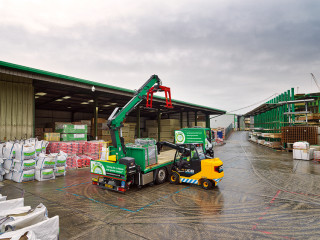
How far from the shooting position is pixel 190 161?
814 centimetres

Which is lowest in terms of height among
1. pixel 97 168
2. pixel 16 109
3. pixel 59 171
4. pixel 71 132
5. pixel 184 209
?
pixel 184 209

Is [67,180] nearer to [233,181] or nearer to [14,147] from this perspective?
[14,147]

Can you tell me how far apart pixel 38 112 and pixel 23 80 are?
51.3ft

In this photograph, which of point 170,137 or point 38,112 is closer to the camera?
point 38,112

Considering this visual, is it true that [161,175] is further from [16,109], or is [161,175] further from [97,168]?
[16,109]

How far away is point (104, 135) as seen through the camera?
1977cm

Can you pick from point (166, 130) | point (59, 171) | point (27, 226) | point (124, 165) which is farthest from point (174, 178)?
point (166, 130)

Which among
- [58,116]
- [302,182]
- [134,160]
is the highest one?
[58,116]

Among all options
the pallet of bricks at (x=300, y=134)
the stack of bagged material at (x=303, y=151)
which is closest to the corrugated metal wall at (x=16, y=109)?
the stack of bagged material at (x=303, y=151)

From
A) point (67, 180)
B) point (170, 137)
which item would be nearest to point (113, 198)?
point (67, 180)

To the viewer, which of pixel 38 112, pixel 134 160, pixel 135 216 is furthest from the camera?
pixel 38 112

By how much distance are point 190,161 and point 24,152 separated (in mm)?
7345

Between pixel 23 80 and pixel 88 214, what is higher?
pixel 23 80

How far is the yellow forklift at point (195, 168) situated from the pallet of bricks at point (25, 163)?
538 centimetres
